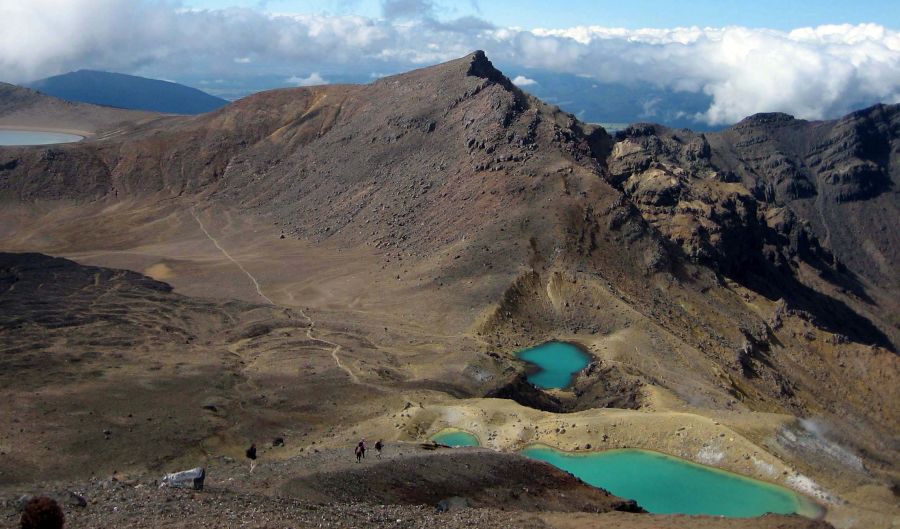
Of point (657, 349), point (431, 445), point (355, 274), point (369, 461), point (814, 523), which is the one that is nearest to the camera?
point (814, 523)

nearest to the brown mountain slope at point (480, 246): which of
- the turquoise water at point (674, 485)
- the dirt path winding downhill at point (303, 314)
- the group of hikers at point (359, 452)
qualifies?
the dirt path winding downhill at point (303, 314)

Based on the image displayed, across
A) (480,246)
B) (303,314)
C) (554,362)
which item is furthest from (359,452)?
(480,246)

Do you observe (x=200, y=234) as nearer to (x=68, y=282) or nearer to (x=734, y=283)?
(x=68, y=282)

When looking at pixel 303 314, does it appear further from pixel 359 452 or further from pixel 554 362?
pixel 359 452

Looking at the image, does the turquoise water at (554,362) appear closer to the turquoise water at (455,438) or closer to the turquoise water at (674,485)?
the turquoise water at (455,438)

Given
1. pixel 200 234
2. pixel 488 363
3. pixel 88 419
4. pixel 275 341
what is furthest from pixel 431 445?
pixel 200 234

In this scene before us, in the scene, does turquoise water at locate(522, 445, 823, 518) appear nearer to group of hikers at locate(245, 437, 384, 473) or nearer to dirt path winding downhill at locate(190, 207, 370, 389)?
group of hikers at locate(245, 437, 384, 473)
